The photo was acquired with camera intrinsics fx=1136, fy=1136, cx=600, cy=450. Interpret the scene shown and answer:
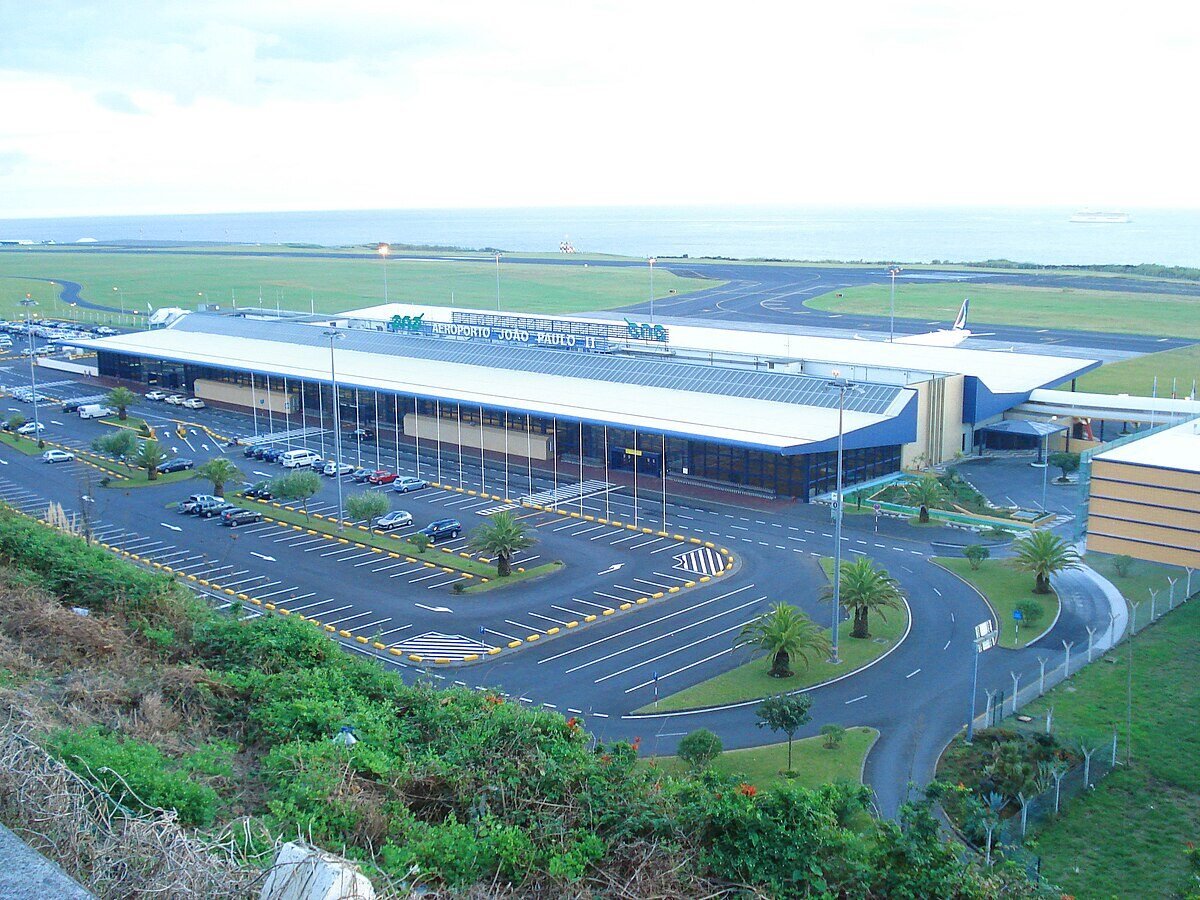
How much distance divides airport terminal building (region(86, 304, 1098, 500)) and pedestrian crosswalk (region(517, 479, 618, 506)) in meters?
1.74

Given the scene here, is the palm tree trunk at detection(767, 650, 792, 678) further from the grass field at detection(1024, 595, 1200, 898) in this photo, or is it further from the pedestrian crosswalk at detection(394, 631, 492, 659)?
the pedestrian crosswalk at detection(394, 631, 492, 659)

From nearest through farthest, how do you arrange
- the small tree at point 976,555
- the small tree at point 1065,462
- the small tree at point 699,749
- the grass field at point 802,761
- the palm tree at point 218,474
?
the small tree at point 699,749
the grass field at point 802,761
the small tree at point 976,555
the palm tree at point 218,474
the small tree at point 1065,462

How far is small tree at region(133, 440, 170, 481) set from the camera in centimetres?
6956

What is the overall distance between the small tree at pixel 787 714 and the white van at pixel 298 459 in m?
46.7

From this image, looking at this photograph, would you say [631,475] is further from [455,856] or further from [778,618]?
[455,856]

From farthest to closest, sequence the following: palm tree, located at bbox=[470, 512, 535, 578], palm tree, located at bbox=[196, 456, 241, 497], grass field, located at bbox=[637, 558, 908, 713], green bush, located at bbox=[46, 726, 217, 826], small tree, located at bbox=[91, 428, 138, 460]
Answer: small tree, located at bbox=[91, 428, 138, 460] < palm tree, located at bbox=[196, 456, 241, 497] < palm tree, located at bbox=[470, 512, 535, 578] < grass field, located at bbox=[637, 558, 908, 713] < green bush, located at bbox=[46, 726, 217, 826]

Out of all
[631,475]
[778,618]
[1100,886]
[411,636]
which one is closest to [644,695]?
[778,618]

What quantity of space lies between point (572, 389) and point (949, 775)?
50.1m

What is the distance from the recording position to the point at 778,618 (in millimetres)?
40094

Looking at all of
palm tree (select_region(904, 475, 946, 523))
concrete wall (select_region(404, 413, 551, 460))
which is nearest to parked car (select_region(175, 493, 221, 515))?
concrete wall (select_region(404, 413, 551, 460))

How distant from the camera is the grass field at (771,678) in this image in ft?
125

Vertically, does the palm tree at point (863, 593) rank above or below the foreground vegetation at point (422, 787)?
below

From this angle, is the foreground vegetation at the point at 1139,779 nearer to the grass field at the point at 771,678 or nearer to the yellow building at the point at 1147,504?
A: the yellow building at the point at 1147,504

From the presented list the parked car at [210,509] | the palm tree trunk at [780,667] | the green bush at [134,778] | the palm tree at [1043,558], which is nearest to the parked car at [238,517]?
the parked car at [210,509]
